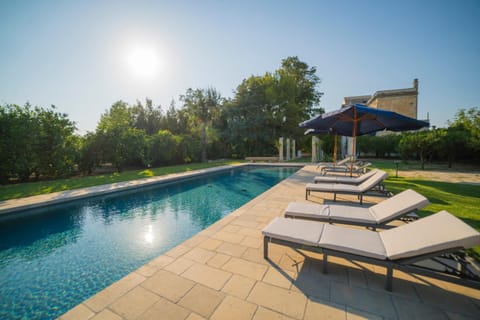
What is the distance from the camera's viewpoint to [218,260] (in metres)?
2.59

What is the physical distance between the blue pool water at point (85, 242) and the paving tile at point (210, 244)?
1258 millimetres

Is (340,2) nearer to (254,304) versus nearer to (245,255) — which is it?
(245,255)

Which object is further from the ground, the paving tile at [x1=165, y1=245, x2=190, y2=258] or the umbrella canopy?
the umbrella canopy

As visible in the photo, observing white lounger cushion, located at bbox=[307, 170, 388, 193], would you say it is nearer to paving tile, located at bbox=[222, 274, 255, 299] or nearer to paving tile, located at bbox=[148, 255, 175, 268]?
paving tile, located at bbox=[222, 274, 255, 299]

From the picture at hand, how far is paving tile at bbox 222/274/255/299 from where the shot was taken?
1.98 metres

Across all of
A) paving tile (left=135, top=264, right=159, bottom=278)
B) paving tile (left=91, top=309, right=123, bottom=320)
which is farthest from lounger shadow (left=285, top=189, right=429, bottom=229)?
paving tile (left=91, top=309, right=123, bottom=320)

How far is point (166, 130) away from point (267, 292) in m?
18.8

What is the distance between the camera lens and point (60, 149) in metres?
10.1

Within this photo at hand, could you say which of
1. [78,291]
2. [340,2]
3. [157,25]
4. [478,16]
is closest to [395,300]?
[78,291]

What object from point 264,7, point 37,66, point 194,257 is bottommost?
point 194,257

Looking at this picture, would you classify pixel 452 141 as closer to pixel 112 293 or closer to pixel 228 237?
pixel 228 237

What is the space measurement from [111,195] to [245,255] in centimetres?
680

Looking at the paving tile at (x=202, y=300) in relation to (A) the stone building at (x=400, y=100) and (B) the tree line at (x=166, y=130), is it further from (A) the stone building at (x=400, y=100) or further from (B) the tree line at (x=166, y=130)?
(A) the stone building at (x=400, y=100)

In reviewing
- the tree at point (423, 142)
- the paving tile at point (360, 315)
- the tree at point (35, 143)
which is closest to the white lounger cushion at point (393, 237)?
the paving tile at point (360, 315)
